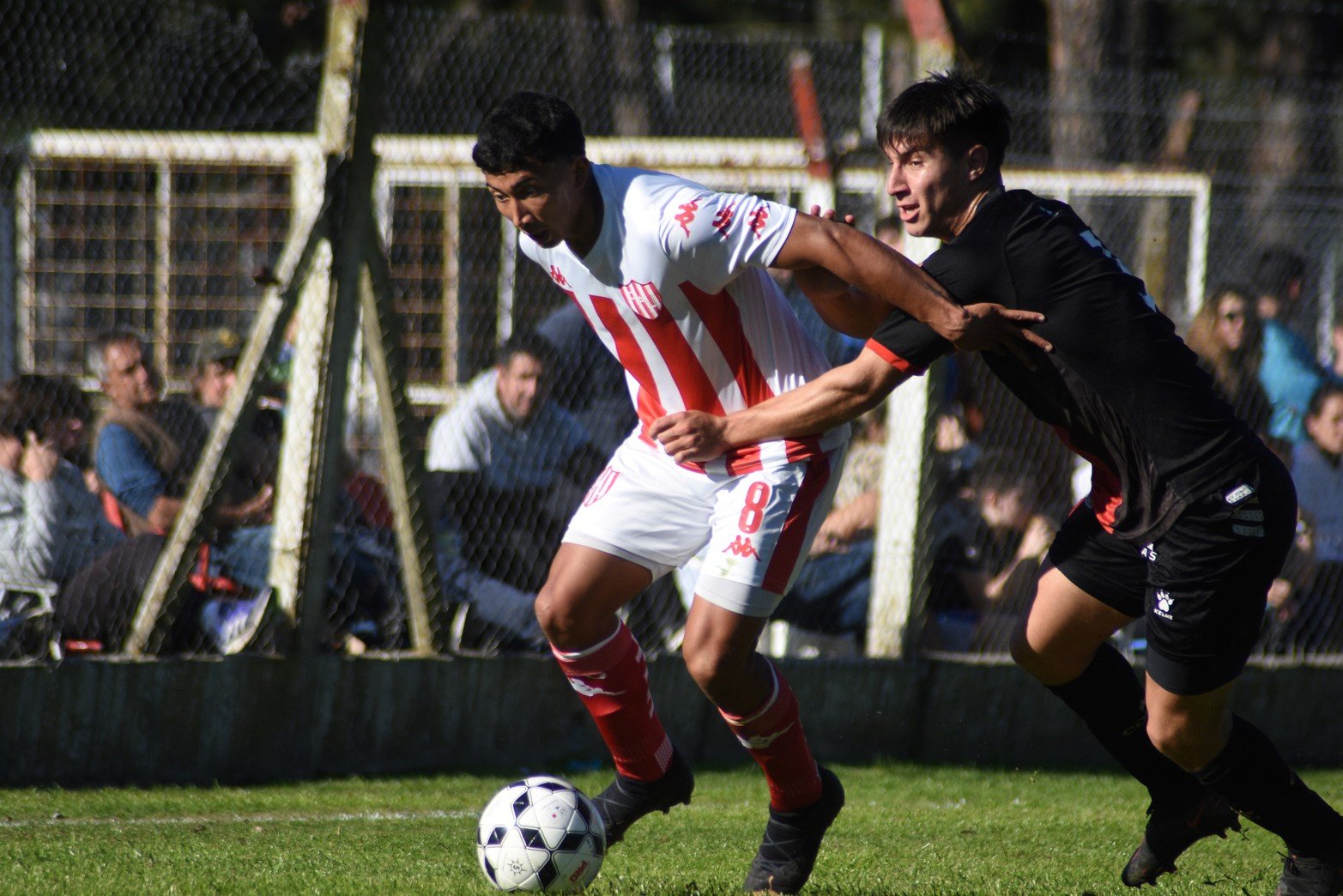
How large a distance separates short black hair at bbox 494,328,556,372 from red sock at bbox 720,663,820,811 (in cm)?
332

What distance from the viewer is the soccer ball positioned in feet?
13.5

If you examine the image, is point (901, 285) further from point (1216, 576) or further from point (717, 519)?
point (1216, 576)

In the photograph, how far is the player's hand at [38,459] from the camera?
664cm

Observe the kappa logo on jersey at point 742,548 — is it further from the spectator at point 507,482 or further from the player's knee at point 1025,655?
the spectator at point 507,482

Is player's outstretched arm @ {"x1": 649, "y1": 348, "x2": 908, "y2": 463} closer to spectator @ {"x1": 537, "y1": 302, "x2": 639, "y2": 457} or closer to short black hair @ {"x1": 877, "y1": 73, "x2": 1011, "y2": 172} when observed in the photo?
short black hair @ {"x1": 877, "y1": 73, "x2": 1011, "y2": 172}

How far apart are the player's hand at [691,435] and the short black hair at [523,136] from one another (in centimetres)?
80

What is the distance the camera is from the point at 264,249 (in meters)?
9.00

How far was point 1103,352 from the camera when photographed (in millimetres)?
3863

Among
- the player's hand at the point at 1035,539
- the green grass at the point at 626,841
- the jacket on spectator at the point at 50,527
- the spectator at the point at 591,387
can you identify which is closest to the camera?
the green grass at the point at 626,841

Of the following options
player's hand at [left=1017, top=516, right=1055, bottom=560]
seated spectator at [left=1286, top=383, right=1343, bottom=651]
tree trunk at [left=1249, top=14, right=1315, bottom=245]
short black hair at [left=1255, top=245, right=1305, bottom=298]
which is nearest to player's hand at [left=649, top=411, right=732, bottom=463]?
player's hand at [left=1017, top=516, right=1055, bottom=560]

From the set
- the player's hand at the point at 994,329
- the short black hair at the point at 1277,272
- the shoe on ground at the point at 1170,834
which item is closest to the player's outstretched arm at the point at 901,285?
the player's hand at the point at 994,329

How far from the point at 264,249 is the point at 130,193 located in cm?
80

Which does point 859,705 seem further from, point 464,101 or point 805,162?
point 464,101

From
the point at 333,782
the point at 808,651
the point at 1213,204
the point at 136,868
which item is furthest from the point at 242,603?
the point at 1213,204
